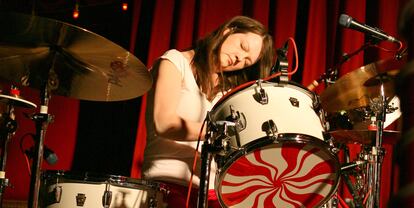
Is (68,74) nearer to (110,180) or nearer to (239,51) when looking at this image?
(110,180)

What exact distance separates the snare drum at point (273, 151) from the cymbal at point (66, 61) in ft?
1.48

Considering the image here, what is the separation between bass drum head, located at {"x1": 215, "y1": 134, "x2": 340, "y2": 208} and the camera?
4.61 feet

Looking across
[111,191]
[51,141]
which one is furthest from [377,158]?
[51,141]

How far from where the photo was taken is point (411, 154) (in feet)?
1.09

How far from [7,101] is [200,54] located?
137 cm

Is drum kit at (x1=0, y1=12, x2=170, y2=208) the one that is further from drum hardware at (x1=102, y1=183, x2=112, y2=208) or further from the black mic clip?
the black mic clip

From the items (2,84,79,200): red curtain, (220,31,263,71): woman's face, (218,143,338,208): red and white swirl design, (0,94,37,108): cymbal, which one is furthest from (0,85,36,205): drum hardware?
(218,143,338,208): red and white swirl design

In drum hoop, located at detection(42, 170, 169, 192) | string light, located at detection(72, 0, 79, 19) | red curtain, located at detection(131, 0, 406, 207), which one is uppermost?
string light, located at detection(72, 0, 79, 19)

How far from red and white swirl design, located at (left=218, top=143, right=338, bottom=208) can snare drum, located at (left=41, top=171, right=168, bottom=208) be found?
0.36 meters

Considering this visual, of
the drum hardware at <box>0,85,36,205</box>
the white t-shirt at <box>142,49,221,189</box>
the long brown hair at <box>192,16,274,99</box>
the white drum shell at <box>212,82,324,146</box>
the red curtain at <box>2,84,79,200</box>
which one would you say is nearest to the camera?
the white drum shell at <box>212,82,324,146</box>

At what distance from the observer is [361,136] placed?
2.07 meters

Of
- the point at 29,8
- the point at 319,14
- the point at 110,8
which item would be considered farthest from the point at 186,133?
the point at 29,8

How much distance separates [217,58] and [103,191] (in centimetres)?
71

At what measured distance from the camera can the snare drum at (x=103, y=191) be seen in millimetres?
1747
